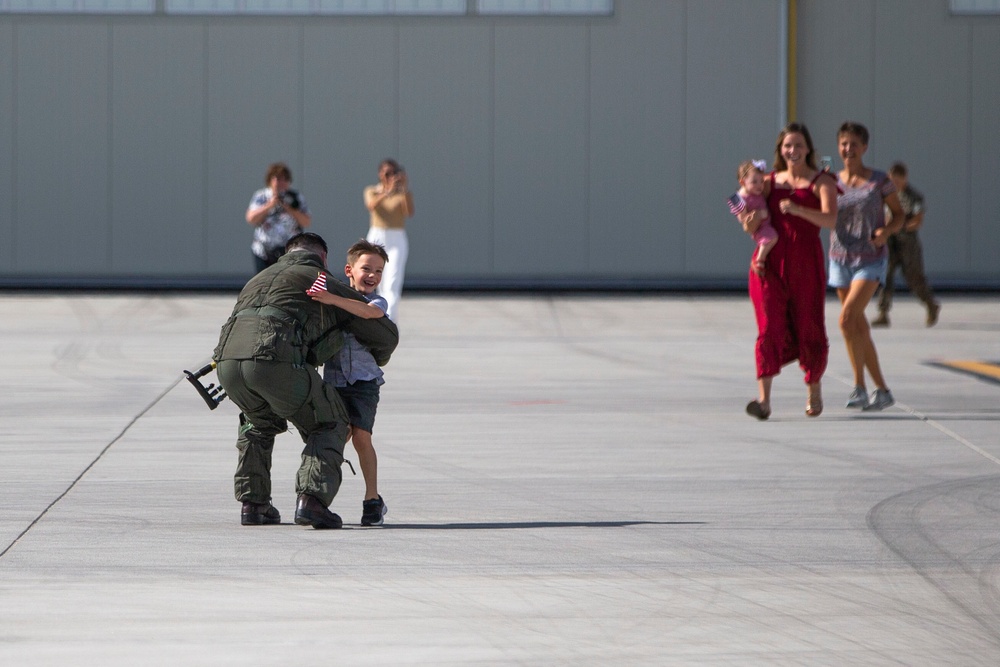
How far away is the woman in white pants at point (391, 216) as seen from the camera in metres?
15.9

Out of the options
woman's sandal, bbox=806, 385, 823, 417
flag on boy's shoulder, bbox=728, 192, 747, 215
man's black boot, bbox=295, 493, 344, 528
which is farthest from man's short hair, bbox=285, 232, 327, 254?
woman's sandal, bbox=806, 385, 823, 417

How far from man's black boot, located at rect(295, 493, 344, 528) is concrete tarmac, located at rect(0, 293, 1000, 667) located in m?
0.07

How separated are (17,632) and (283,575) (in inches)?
44.2

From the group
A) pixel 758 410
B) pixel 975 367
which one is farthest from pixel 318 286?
pixel 975 367

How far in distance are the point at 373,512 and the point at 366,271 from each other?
3.43 ft

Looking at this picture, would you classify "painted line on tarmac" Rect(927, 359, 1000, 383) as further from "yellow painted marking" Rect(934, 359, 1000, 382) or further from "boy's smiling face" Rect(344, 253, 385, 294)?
"boy's smiling face" Rect(344, 253, 385, 294)

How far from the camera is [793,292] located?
1045 cm

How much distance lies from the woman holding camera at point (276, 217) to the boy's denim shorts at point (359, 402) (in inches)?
340

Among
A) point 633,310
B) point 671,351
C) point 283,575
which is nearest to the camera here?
point 283,575

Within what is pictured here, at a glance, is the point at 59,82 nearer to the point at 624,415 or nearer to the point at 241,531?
the point at 624,415

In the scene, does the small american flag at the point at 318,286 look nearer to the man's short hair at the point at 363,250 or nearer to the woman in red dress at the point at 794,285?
the man's short hair at the point at 363,250

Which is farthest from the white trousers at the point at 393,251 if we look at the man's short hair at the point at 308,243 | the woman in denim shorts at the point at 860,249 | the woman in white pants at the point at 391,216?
the man's short hair at the point at 308,243

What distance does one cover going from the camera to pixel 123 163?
2492cm

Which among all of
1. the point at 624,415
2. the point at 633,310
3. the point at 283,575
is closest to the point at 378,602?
the point at 283,575
